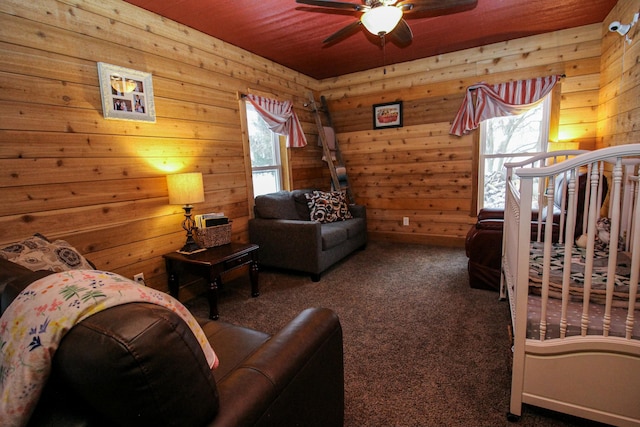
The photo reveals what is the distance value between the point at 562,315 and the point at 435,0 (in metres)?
1.97

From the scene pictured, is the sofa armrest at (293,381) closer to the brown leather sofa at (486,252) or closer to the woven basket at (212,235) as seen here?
the woven basket at (212,235)

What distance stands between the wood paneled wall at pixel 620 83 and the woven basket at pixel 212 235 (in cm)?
329

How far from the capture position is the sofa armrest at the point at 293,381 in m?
0.81

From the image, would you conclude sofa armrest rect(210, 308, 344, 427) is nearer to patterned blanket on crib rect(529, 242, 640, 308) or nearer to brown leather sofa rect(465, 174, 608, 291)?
patterned blanket on crib rect(529, 242, 640, 308)

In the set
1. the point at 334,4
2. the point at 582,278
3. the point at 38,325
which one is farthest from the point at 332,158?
the point at 38,325

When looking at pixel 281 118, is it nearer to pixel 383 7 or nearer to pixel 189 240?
pixel 189 240

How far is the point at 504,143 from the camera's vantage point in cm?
385

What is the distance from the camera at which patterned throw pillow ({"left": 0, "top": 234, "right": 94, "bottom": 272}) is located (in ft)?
4.86

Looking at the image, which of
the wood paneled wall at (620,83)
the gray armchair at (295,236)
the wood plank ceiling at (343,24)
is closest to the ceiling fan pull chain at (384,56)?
the wood plank ceiling at (343,24)

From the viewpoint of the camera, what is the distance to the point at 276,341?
102 cm

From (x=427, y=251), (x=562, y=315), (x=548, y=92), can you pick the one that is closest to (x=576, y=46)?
(x=548, y=92)

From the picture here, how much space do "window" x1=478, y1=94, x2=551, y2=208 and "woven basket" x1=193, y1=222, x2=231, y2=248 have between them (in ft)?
10.0

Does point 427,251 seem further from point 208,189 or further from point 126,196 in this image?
point 126,196

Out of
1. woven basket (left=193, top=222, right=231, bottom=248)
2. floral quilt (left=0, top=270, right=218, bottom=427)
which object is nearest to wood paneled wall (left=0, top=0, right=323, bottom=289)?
woven basket (left=193, top=222, right=231, bottom=248)
